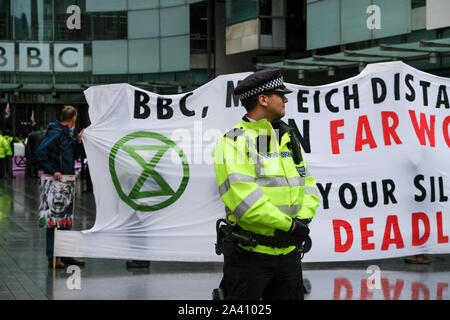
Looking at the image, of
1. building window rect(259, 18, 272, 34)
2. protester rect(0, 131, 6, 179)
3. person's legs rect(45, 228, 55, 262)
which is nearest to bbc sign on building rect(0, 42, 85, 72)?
protester rect(0, 131, 6, 179)

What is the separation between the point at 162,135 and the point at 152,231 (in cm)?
109

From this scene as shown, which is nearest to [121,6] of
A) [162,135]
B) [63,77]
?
[63,77]

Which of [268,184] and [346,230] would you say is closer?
[268,184]

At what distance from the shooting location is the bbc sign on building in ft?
127

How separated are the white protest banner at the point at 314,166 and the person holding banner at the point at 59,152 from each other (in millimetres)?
432

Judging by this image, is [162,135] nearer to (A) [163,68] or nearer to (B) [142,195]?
(B) [142,195]

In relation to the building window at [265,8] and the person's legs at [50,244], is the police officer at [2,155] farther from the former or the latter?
the person's legs at [50,244]

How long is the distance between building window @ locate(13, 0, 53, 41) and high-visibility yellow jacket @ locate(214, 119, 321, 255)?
118 feet

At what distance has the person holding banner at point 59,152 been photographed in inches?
374

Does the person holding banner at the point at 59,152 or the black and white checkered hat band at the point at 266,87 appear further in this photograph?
the person holding banner at the point at 59,152

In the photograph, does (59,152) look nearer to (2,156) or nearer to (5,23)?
(2,156)

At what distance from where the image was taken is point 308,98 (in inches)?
360

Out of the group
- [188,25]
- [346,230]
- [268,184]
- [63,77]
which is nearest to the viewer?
[268,184]

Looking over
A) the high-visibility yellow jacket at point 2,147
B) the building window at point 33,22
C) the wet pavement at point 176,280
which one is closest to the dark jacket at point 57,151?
the wet pavement at point 176,280
